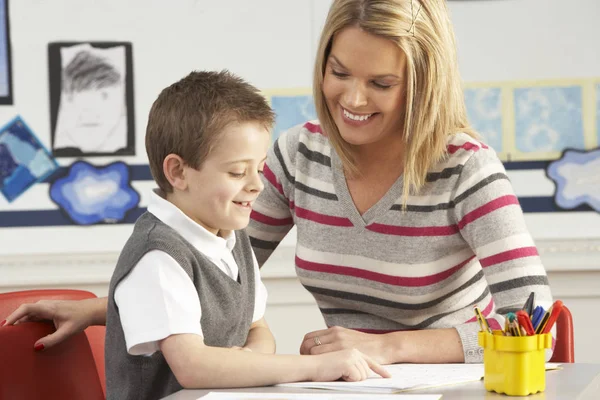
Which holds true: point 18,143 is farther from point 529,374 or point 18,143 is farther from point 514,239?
point 529,374

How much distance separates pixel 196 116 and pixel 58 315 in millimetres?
410

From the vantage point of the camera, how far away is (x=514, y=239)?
1505 millimetres

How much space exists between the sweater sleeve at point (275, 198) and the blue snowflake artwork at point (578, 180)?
3.66ft

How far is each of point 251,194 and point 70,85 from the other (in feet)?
4.92

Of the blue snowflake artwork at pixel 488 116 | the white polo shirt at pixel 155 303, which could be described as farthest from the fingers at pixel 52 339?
the blue snowflake artwork at pixel 488 116

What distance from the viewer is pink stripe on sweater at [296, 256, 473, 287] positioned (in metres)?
1.62

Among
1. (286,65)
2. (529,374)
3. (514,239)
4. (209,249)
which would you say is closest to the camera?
(529,374)

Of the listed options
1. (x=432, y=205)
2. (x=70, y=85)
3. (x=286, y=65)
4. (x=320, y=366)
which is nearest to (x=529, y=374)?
(x=320, y=366)

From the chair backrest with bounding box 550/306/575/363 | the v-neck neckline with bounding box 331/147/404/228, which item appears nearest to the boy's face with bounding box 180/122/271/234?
the v-neck neckline with bounding box 331/147/404/228

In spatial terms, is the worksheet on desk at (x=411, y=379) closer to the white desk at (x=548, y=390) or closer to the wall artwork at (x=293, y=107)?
the white desk at (x=548, y=390)

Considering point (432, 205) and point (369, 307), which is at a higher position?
point (432, 205)

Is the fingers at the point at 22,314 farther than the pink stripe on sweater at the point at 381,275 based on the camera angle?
No

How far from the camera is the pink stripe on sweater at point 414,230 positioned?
1598 mm

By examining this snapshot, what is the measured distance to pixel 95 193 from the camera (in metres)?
2.71
